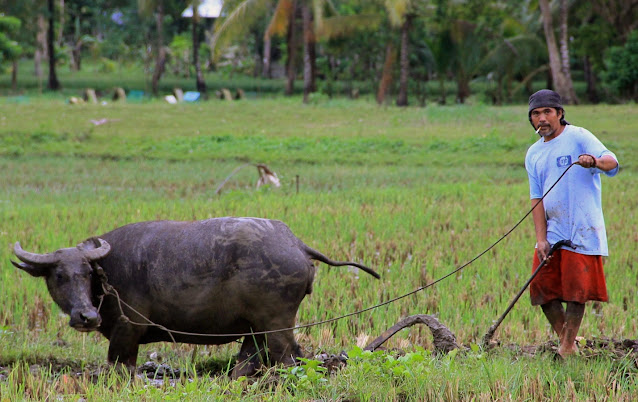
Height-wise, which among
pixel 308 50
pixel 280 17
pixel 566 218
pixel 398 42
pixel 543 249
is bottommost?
pixel 543 249

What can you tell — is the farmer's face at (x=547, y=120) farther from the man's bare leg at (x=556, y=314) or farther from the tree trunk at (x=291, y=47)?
the tree trunk at (x=291, y=47)

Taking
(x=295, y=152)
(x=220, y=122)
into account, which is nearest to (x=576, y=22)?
(x=220, y=122)

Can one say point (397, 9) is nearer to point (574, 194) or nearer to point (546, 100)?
point (546, 100)

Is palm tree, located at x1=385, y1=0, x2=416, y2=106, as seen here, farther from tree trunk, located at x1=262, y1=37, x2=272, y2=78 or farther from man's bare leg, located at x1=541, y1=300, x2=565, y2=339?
Result: man's bare leg, located at x1=541, y1=300, x2=565, y2=339

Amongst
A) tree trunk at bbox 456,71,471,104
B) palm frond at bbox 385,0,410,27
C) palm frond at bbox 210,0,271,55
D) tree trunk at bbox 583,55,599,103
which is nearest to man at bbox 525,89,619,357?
palm frond at bbox 385,0,410,27

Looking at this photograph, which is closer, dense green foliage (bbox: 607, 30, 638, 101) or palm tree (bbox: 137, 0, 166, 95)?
dense green foliage (bbox: 607, 30, 638, 101)

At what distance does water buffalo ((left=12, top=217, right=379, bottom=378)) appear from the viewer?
354cm

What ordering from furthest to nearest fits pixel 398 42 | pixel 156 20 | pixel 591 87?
1. pixel 156 20
2. pixel 591 87
3. pixel 398 42

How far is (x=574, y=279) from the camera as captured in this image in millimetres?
3746

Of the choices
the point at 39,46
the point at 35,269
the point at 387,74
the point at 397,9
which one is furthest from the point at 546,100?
the point at 39,46

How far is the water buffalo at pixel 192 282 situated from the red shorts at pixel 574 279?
1.16m

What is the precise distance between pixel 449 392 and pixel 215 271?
1.18 metres

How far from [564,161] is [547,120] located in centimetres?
21

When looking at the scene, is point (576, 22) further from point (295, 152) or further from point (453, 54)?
point (295, 152)
